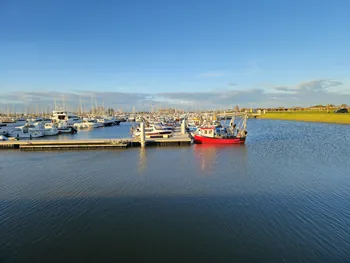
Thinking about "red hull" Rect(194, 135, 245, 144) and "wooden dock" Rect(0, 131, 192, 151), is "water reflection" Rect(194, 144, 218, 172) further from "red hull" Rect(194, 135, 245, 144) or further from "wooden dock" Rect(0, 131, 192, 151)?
"wooden dock" Rect(0, 131, 192, 151)

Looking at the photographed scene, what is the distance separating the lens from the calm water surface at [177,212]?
8.81 m

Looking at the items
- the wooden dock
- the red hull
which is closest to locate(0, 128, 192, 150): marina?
the wooden dock

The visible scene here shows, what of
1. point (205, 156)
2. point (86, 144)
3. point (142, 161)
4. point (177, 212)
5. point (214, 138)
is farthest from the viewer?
point (214, 138)

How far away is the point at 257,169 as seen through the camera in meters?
20.1

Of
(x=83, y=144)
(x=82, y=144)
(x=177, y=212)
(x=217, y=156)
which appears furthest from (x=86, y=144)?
(x=177, y=212)

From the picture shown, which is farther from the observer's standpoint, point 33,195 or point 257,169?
point 257,169

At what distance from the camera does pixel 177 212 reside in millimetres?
11844

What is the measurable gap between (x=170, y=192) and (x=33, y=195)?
28.0 ft

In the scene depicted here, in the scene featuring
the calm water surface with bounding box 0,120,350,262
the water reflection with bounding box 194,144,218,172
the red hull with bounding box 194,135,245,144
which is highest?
the red hull with bounding box 194,135,245,144

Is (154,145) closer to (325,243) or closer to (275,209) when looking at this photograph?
(275,209)

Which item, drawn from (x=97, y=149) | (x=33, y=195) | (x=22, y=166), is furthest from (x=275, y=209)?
(x=97, y=149)

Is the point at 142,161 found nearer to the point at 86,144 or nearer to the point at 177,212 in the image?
the point at 177,212

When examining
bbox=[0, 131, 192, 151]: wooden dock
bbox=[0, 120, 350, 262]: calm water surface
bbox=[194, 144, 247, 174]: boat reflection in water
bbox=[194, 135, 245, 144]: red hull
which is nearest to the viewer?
bbox=[0, 120, 350, 262]: calm water surface

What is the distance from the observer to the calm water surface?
881 centimetres
